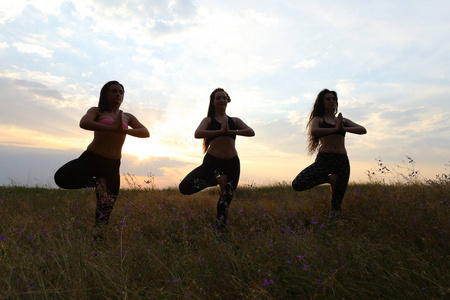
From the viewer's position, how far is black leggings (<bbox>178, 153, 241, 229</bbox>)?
486cm

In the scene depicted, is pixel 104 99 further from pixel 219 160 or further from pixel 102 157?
pixel 219 160

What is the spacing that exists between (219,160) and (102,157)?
1791 millimetres

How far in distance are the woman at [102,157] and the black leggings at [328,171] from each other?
2.67 meters

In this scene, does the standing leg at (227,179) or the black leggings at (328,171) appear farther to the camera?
the black leggings at (328,171)

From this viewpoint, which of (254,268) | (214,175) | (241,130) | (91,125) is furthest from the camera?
(214,175)

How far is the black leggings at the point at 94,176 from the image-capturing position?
15.0ft

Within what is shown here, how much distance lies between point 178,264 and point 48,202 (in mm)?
7222

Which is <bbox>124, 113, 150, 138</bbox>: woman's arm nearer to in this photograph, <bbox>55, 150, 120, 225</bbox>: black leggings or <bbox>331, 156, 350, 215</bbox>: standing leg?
<bbox>55, 150, 120, 225</bbox>: black leggings

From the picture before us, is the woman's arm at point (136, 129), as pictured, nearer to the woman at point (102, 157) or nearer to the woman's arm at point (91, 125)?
the woman at point (102, 157)

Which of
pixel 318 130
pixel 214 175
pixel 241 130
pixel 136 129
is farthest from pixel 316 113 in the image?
pixel 136 129

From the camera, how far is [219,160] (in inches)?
198

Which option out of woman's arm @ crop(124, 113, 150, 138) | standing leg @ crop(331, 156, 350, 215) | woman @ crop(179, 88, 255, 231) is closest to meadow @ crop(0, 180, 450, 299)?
standing leg @ crop(331, 156, 350, 215)

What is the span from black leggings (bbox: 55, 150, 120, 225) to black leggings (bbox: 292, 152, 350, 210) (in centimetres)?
289

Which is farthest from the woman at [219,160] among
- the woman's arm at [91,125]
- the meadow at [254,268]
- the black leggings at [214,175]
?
the woman's arm at [91,125]
